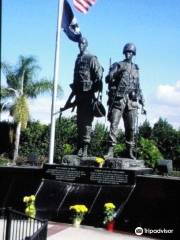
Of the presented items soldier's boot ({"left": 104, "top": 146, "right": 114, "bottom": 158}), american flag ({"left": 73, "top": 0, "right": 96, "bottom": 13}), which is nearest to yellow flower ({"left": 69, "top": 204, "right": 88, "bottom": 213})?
soldier's boot ({"left": 104, "top": 146, "right": 114, "bottom": 158})

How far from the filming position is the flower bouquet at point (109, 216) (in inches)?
376

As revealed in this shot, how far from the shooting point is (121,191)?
10.0 meters

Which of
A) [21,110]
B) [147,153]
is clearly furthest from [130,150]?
[21,110]

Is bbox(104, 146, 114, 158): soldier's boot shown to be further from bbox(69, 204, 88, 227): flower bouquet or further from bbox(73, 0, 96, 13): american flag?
bbox(73, 0, 96, 13): american flag

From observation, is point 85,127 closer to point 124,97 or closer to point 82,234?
point 124,97

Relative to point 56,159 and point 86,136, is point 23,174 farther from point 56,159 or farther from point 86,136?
point 56,159

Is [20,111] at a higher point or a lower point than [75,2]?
lower

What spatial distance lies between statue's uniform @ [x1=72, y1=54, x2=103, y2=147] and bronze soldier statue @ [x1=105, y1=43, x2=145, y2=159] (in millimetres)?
432

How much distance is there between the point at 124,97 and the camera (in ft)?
37.8

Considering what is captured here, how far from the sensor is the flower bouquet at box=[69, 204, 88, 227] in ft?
32.2

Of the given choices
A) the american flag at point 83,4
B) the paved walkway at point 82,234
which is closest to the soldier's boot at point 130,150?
the paved walkway at point 82,234

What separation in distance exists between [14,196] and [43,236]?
5392mm

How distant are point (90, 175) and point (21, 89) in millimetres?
20726

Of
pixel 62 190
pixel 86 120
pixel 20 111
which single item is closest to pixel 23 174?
pixel 62 190
